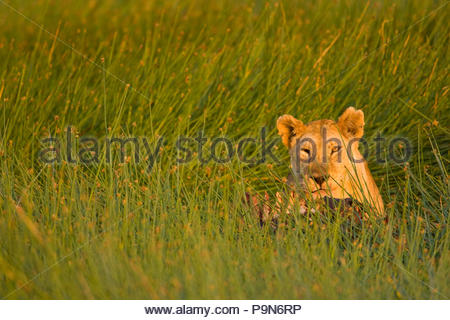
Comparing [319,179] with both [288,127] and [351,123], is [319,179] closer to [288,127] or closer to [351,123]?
[351,123]

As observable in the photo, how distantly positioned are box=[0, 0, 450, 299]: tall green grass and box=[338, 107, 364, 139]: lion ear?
573 mm

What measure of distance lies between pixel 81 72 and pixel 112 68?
39 centimetres

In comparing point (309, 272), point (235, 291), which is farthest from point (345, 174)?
point (235, 291)

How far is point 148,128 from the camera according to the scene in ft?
23.6

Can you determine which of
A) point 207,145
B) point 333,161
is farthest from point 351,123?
point 207,145

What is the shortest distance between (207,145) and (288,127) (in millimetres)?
1061

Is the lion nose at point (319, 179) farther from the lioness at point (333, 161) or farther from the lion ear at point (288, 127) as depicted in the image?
the lion ear at point (288, 127)

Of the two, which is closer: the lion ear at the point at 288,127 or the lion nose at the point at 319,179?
the lion nose at the point at 319,179

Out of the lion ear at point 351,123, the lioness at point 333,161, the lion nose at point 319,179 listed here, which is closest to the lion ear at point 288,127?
the lioness at point 333,161

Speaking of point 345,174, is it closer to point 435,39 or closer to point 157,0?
point 435,39

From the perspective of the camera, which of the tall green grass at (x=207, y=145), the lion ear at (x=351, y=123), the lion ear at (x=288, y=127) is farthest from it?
the lion ear at (x=288, y=127)

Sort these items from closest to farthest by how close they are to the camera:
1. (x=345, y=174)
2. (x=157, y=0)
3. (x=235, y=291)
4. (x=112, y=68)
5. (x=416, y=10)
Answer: (x=235, y=291)
(x=345, y=174)
(x=112, y=68)
(x=416, y=10)
(x=157, y=0)

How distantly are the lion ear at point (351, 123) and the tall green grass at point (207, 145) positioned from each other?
57 centimetres

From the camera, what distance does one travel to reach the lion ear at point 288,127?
19.6 ft
